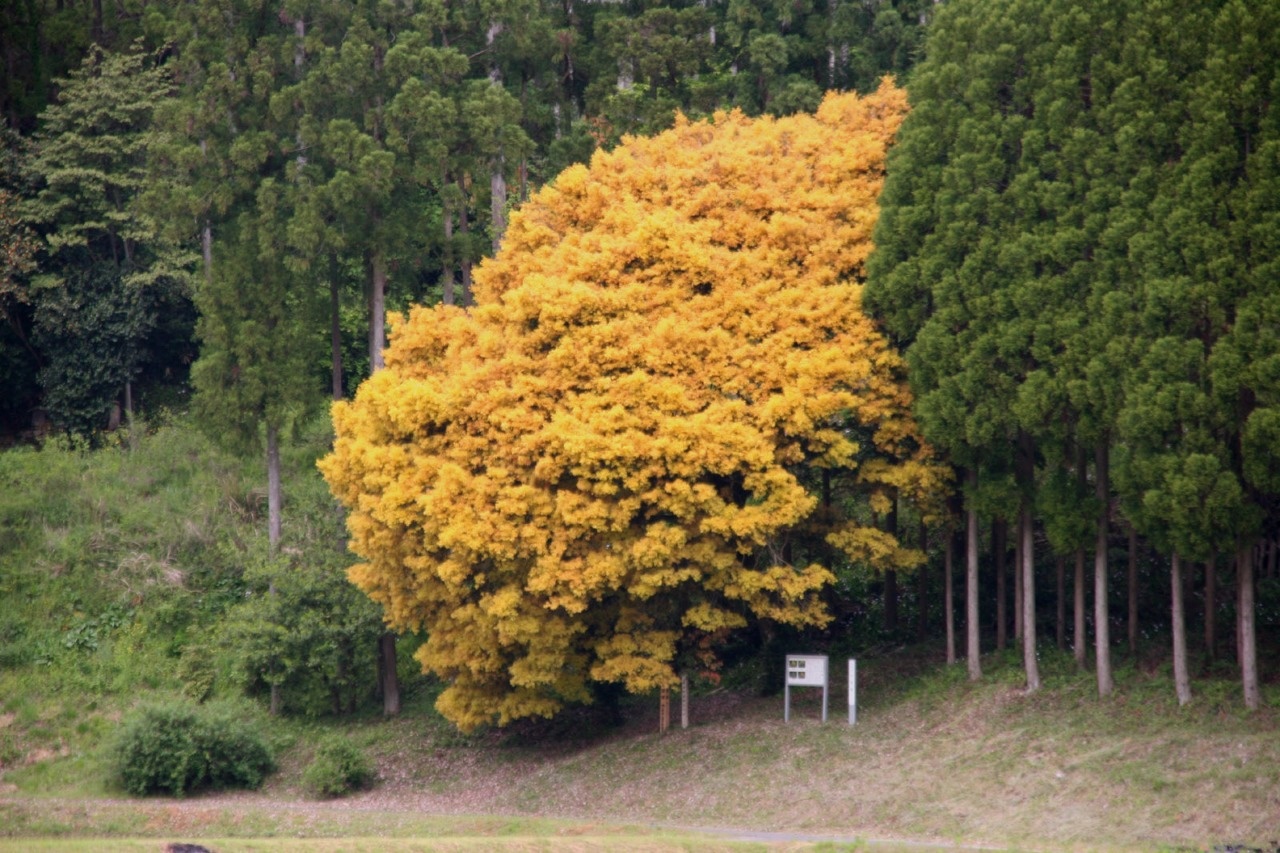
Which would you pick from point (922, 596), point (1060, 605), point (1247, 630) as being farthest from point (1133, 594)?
point (922, 596)

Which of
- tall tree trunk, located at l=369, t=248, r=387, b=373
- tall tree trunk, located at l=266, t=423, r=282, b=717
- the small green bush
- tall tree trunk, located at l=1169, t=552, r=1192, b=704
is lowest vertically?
the small green bush

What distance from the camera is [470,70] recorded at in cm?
3612

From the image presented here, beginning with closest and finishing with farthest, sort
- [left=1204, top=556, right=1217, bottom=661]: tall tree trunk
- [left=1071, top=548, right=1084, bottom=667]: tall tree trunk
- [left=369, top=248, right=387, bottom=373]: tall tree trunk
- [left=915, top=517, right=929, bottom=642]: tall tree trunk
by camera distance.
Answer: [left=1204, top=556, right=1217, bottom=661]: tall tree trunk, [left=1071, top=548, right=1084, bottom=667]: tall tree trunk, [left=915, top=517, right=929, bottom=642]: tall tree trunk, [left=369, top=248, right=387, bottom=373]: tall tree trunk

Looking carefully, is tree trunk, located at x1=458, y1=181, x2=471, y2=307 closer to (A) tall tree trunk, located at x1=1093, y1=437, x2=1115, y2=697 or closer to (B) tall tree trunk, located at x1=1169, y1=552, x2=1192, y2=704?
(A) tall tree trunk, located at x1=1093, y1=437, x2=1115, y2=697

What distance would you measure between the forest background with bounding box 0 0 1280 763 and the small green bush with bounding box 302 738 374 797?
3033 millimetres

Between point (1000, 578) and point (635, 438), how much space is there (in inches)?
278

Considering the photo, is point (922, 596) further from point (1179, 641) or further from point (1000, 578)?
point (1179, 641)

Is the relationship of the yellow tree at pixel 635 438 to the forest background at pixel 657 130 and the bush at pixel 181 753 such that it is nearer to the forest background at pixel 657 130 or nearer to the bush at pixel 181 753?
the forest background at pixel 657 130

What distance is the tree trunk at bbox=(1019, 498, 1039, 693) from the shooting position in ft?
81.6

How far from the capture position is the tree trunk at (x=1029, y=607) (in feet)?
81.6

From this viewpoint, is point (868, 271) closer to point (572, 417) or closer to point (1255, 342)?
point (572, 417)

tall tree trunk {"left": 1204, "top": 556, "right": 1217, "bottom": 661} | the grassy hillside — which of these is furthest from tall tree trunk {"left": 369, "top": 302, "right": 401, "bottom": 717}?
tall tree trunk {"left": 1204, "top": 556, "right": 1217, "bottom": 661}

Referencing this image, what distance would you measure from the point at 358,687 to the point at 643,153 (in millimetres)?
11708

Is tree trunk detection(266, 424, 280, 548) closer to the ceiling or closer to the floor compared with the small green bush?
A: closer to the ceiling
